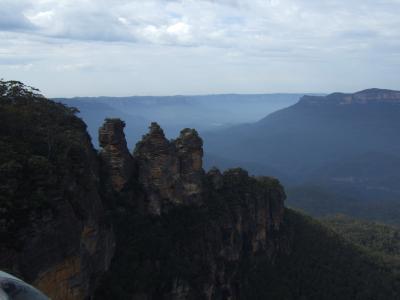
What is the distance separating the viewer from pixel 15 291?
6137 mm

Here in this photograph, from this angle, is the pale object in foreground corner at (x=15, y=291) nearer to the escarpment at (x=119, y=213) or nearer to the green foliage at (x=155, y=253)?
the escarpment at (x=119, y=213)

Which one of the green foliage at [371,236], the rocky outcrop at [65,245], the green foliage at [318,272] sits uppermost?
the rocky outcrop at [65,245]

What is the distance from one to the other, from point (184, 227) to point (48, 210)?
18.9m

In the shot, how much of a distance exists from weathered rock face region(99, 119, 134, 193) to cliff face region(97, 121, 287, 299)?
47cm

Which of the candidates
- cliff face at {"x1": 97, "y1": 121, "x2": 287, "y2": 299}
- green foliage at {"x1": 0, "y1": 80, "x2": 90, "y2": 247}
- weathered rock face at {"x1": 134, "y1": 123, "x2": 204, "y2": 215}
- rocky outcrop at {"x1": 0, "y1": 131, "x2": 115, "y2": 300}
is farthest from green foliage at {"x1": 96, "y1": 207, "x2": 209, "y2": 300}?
green foliage at {"x1": 0, "y1": 80, "x2": 90, "y2": 247}

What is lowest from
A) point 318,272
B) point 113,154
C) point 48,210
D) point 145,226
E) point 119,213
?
point 318,272

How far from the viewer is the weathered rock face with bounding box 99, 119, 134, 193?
3061cm

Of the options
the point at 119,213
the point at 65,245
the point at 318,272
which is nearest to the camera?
the point at 65,245

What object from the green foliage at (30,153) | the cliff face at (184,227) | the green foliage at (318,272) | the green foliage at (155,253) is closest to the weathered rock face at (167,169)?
the cliff face at (184,227)

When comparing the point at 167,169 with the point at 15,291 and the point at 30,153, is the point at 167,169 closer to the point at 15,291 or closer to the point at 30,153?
the point at 30,153

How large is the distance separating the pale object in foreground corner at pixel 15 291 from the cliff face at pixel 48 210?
9.28 m

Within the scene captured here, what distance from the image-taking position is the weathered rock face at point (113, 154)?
100 ft

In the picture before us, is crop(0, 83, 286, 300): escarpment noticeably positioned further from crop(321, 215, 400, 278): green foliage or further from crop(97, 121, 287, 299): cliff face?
crop(321, 215, 400, 278): green foliage

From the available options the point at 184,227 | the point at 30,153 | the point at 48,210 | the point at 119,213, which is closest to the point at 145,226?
the point at 119,213
